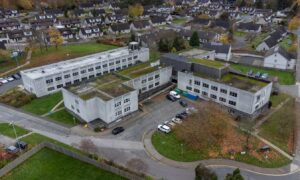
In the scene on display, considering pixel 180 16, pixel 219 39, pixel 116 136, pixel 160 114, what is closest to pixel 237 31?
pixel 219 39

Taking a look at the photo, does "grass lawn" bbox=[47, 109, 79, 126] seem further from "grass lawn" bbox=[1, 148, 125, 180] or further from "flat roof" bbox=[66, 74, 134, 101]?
"grass lawn" bbox=[1, 148, 125, 180]

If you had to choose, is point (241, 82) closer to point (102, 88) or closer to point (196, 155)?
point (196, 155)

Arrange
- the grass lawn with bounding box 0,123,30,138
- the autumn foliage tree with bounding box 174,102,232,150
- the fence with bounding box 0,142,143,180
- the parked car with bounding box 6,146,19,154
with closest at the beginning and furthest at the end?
the fence with bounding box 0,142,143,180 < the parked car with bounding box 6,146,19,154 < the autumn foliage tree with bounding box 174,102,232,150 < the grass lawn with bounding box 0,123,30,138

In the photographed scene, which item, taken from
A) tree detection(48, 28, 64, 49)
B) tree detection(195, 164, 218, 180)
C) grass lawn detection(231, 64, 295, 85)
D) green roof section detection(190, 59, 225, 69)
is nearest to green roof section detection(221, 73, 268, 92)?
green roof section detection(190, 59, 225, 69)

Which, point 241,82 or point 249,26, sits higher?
point 249,26

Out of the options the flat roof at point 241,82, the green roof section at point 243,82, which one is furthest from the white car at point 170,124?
the green roof section at point 243,82

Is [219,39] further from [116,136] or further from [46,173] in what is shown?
[46,173]

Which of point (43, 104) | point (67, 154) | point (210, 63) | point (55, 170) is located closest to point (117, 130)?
point (67, 154)
